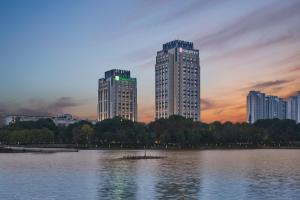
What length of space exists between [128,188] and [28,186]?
10679 millimetres

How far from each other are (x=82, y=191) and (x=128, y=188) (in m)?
4.56

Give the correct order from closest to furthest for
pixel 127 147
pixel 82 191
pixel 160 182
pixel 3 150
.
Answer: pixel 82 191 → pixel 160 182 → pixel 3 150 → pixel 127 147

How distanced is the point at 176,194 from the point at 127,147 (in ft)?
482

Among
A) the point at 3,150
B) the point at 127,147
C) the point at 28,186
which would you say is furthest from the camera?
the point at 127,147

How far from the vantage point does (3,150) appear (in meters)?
147

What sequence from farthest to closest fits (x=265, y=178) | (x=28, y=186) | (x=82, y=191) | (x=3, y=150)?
(x=3, y=150), (x=265, y=178), (x=28, y=186), (x=82, y=191)

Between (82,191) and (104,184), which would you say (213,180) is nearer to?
(104,184)

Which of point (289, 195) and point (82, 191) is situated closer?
point (289, 195)

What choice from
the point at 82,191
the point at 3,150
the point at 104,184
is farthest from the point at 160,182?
the point at 3,150

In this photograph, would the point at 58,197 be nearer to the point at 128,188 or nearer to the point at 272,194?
the point at 128,188

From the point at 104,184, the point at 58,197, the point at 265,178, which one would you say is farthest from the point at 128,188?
the point at 265,178

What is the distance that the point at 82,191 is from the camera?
144ft

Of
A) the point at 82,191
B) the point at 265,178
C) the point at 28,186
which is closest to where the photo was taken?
the point at 82,191

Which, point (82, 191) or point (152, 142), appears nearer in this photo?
point (82, 191)
